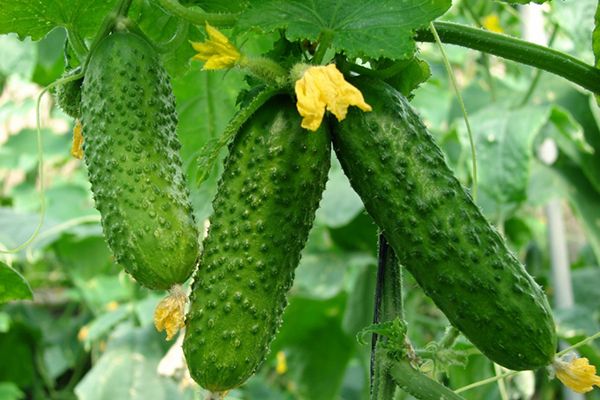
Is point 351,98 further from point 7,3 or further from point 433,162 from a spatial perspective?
point 7,3

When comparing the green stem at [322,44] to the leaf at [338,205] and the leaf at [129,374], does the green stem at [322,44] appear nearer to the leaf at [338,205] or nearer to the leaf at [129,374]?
the leaf at [338,205]

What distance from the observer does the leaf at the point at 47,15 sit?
44.6 inches

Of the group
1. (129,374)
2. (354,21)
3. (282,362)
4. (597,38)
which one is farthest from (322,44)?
(282,362)

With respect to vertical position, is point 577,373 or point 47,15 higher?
point 47,15

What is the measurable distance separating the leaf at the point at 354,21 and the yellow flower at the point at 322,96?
0.03 meters

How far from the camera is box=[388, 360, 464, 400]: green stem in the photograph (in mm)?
958

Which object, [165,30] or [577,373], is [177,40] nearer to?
[165,30]

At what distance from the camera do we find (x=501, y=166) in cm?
218

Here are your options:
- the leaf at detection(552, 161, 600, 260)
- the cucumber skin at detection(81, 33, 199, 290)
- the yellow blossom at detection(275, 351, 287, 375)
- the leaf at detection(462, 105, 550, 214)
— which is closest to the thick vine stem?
the cucumber skin at detection(81, 33, 199, 290)

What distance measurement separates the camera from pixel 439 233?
3.16 feet

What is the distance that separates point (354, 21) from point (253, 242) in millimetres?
264

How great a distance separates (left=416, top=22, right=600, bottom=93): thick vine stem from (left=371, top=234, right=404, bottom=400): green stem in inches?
10.2

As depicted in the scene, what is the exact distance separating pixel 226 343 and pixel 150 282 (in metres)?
0.10

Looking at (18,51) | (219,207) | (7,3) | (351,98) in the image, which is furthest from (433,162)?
(18,51)
